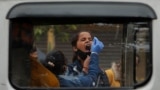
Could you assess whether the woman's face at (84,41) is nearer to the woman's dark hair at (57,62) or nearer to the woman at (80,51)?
the woman at (80,51)

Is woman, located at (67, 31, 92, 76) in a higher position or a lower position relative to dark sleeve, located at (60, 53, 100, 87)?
higher

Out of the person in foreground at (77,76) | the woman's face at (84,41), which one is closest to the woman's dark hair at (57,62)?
the person in foreground at (77,76)

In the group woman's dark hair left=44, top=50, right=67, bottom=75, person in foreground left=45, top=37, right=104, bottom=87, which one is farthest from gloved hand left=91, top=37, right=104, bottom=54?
woman's dark hair left=44, top=50, right=67, bottom=75

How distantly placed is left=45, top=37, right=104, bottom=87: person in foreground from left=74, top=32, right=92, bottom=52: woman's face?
4cm

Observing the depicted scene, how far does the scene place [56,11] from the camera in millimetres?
3861

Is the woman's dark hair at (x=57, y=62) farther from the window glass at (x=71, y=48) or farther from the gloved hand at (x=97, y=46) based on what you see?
the gloved hand at (x=97, y=46)

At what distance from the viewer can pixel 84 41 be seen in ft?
13.2

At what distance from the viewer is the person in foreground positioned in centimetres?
392

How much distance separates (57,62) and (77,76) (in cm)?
17

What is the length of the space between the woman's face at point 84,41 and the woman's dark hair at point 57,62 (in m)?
0.12

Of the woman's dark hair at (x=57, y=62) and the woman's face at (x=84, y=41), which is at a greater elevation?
the woman's face at (x=84, y=41)

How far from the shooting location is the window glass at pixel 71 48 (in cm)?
388

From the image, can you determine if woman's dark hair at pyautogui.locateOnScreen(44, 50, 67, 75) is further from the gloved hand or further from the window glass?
the gloved hand

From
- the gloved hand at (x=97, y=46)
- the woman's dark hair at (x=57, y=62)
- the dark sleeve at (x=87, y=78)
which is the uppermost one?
the gloved hand at (x=97, y=46)
